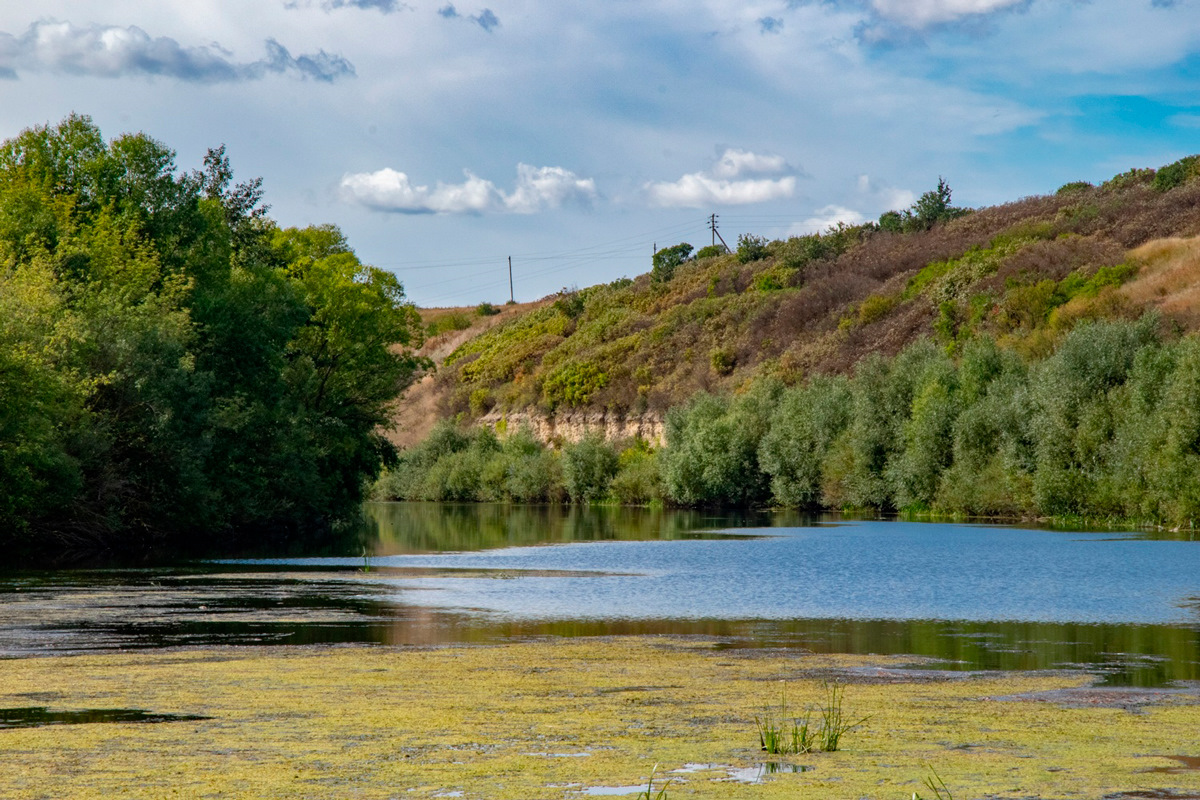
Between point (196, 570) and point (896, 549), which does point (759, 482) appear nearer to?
point (896, 549)

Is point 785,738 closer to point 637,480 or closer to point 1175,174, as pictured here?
point 637,480

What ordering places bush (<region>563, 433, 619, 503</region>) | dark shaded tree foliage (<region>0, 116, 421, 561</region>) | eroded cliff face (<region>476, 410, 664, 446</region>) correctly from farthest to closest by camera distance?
eroded cliff face (<region>476, 410, 664, 446</region>), bush (<region>563, 433, 619, 503</region>), dark shaded tree foliage (<region>0, 116, 421, 561</region>)

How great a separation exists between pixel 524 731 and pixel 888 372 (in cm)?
6366

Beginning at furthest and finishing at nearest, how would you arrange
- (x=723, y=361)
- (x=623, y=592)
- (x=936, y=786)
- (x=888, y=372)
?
1. (x=723, y=361)
2. (x=888, y=372)
3. (x=623, y=592)
4. (x=936, y=786)

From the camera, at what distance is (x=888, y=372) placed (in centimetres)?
7250

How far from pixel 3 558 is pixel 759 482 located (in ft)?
171

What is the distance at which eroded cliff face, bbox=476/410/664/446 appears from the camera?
335ft

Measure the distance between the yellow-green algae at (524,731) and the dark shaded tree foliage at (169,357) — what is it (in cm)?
2199

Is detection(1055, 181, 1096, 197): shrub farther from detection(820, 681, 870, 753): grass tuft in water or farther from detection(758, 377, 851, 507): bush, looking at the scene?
detection(820, 681, 870, 753): grass tuft in water

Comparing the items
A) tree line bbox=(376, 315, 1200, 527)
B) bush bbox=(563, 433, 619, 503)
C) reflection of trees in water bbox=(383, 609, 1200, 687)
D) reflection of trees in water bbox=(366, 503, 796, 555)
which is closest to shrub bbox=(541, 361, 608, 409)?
tree line bbox=(376, 315, 1200, 527)

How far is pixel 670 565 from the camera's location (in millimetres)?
Result: 35625

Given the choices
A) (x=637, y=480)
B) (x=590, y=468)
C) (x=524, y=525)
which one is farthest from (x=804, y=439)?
(x=590, y=468)

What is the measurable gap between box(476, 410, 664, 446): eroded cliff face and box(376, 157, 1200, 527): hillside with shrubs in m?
0.80

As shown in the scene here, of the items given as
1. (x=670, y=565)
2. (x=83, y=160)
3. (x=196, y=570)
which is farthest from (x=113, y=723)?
(x=83, y=160)
